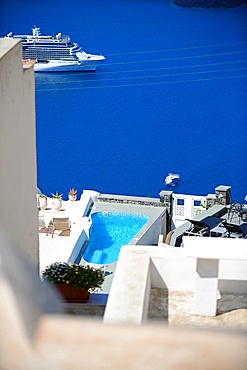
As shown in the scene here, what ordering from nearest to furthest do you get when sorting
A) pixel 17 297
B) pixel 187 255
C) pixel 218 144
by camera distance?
pixel 17 297
pixel 187 255
pixel 218 144

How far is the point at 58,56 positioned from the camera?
37.2 meters

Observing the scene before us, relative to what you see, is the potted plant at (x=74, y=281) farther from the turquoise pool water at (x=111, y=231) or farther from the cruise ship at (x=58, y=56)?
the cruise ship at (x=58, y=56)

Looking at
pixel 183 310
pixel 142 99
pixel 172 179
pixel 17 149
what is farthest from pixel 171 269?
pixel 142 99

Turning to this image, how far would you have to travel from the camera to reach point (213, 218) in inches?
401

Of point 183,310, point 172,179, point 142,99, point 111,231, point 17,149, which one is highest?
point 17,149

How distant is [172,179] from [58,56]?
18.9 m

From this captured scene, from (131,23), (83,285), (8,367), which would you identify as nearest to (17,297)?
(8,367)

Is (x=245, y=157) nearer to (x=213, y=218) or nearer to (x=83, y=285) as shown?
(x=213, y=218)

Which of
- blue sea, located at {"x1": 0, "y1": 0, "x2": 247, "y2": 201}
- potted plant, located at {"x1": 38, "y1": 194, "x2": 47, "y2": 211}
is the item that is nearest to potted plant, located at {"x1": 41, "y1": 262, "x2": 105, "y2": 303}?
potted plant, located at {"x1": 38, "y1": 194, "x2": 47, "y2": 211}

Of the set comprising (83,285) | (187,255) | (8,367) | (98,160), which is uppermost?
(8,367)

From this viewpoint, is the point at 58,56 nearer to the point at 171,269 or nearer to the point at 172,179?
the point at 172,179

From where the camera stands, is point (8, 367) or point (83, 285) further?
point (83, 285)

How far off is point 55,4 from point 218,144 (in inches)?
1002

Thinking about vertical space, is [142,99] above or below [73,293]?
below
